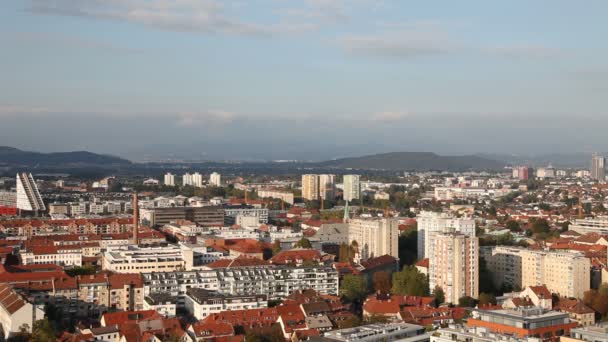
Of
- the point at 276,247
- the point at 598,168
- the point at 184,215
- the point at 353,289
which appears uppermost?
the point at 598,168

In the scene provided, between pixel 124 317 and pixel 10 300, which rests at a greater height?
pixel 10 300

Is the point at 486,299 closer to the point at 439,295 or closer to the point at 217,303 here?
the point at 439,295

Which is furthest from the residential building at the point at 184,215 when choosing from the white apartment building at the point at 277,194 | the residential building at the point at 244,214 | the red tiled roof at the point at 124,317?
the red tiled roof at the point at 124,317

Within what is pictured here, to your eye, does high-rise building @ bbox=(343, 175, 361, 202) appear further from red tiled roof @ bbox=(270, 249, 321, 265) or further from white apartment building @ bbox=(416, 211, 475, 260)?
red tiled roof @ bbox=(270, 249, 321, 265)

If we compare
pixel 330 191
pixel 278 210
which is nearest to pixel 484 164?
pixel 330 191

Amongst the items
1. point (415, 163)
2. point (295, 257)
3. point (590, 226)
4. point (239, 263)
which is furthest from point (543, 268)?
point (415, 163)

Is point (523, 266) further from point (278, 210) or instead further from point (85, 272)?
point (278, 210)

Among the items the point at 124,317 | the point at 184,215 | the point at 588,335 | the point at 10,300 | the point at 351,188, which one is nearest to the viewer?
the point at 588,335
